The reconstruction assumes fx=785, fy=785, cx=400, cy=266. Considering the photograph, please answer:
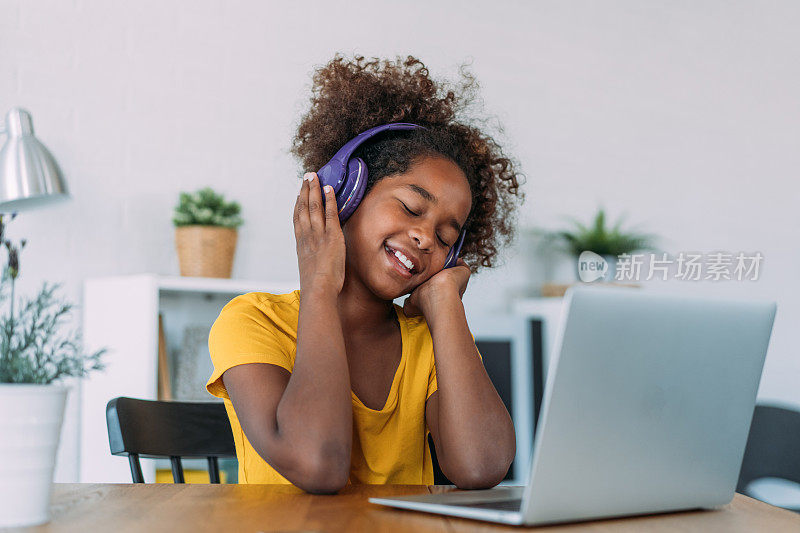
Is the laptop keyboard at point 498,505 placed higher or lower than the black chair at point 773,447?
higher

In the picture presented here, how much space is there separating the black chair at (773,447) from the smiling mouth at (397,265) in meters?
1.57

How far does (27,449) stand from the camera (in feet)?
2.35

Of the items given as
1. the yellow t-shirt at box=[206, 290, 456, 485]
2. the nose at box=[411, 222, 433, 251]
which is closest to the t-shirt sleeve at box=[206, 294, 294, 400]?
the yellow t-shirt at box=[206, 290, 456, 485]

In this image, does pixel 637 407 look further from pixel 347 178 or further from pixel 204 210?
pixel 204 210

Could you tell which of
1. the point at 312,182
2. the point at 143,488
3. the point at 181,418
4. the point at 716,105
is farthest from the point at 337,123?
the point at 716,105

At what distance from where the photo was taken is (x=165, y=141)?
2.67m

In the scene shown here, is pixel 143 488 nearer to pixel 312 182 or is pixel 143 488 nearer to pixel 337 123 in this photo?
pixel 312 182

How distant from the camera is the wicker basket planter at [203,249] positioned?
2484 mm

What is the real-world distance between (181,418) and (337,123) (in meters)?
0.62

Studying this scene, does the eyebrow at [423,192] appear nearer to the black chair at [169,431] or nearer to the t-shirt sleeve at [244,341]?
the t-shirt sleeve at [244,341]

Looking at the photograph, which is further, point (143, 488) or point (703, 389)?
point (143, 488)

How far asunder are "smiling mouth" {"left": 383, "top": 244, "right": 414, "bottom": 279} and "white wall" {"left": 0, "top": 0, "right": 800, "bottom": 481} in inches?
61.0

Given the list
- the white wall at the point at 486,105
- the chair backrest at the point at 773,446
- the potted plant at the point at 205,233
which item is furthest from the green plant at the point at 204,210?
the chair backrest at the point at 773,446

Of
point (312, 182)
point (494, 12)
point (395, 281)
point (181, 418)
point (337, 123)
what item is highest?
point (494, 12)
